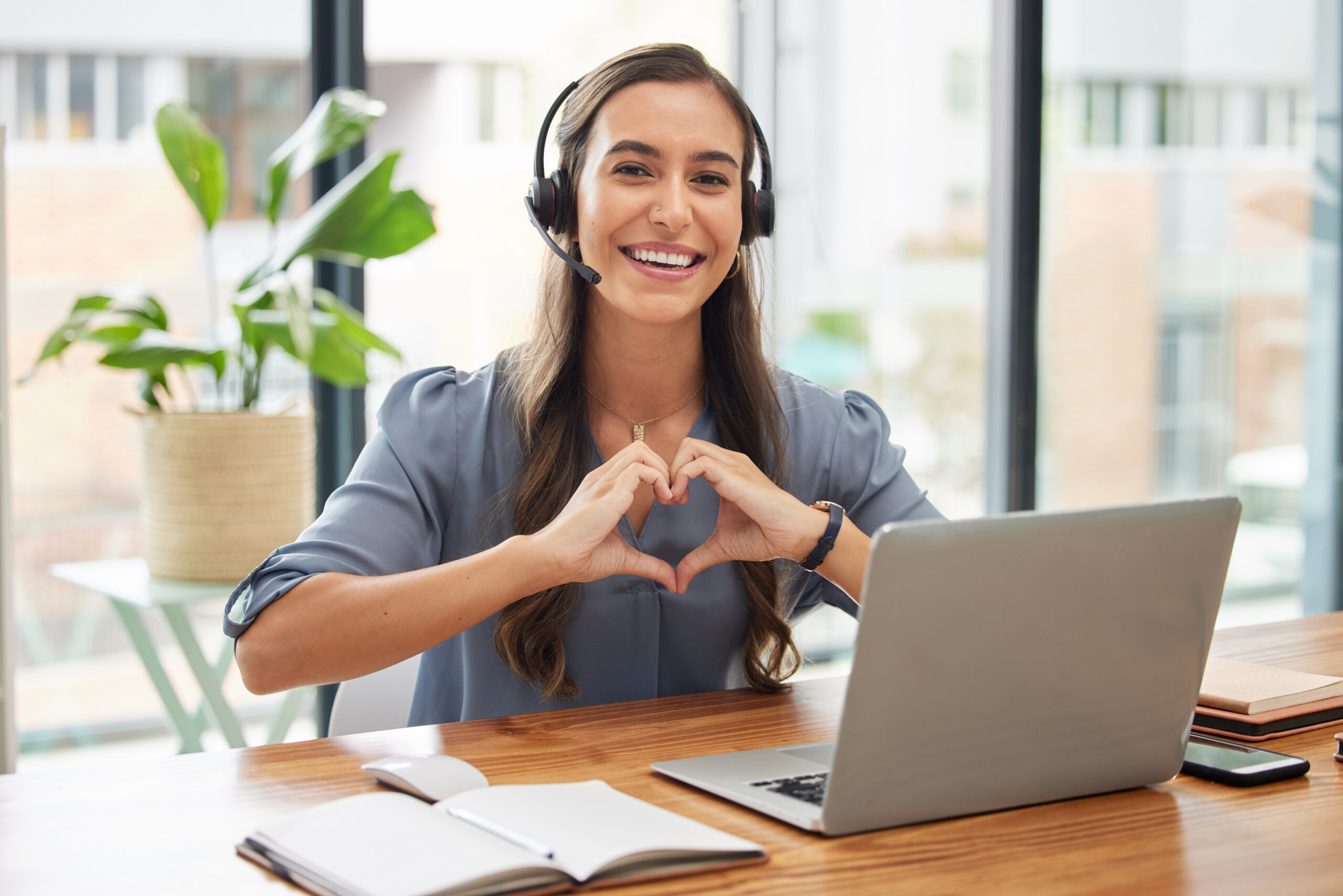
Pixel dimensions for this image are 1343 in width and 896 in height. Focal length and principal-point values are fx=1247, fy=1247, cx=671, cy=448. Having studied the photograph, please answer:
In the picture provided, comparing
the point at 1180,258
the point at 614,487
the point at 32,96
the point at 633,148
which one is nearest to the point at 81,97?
the point at 32,96

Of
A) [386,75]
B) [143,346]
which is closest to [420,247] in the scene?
[386,75]

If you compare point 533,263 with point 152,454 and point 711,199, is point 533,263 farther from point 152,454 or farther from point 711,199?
point 152,454

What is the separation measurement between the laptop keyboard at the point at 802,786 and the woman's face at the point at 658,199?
701 mm

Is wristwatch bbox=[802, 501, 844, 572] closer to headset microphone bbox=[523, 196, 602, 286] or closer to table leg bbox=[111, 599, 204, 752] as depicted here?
headset microphone bbox=[523, 196, 602, 286]

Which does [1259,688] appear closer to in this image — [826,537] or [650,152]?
[826,537]

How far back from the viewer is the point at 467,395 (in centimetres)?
159

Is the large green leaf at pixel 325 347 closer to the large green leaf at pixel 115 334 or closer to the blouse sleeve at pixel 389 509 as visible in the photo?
the large green leaf at pixel 115 334

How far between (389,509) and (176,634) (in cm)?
101

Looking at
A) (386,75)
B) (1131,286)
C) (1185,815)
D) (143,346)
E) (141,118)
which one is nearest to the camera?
(1185,815)

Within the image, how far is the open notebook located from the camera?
0.76 m

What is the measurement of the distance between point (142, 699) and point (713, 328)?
1.68 m

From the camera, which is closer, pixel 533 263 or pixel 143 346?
pixel 533 263

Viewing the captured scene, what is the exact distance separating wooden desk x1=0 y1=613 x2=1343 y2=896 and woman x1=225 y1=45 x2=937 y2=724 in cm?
18

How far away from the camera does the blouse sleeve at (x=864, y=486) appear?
1611 millimetres
